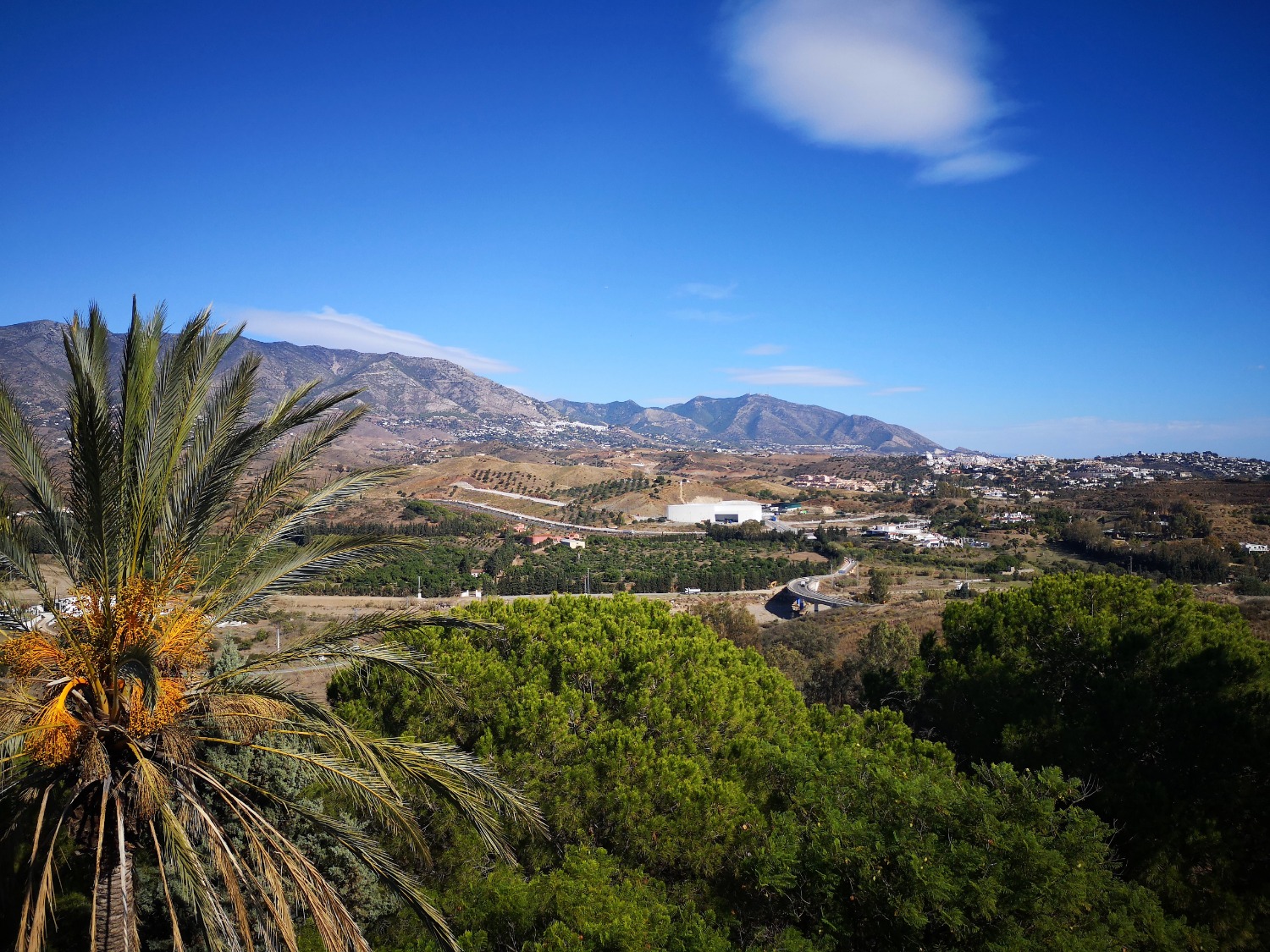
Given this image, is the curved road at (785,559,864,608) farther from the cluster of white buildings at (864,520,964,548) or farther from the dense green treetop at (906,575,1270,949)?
the dense green treetop at (906,575,1270,949)

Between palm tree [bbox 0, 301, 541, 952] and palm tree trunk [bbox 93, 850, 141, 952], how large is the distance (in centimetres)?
1

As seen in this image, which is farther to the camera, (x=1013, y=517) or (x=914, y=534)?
(x=1013, y=517)

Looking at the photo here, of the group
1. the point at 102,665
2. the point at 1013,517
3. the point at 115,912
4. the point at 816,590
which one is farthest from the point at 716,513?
the point at 115,912

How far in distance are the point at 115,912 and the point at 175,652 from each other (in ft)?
4.57

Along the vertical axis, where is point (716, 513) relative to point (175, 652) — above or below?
below

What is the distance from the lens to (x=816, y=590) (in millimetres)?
50094

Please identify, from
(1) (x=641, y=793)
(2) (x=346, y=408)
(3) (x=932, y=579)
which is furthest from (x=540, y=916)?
(3) (x=932, y=579)

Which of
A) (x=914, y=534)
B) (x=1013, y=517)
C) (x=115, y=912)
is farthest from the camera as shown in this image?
(x=1013, y=517)

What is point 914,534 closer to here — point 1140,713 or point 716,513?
point 716,513

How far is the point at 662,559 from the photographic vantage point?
60.4 metres

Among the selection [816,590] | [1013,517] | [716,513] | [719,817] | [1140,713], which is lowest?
[816,590]

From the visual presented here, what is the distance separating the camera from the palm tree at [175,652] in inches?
164

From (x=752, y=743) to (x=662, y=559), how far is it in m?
51.7

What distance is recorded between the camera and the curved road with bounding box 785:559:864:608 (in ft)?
146
